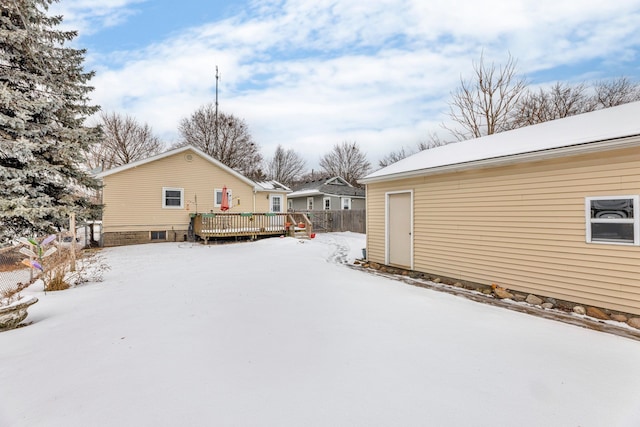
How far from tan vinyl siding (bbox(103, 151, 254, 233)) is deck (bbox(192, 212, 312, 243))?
1090 millimetres

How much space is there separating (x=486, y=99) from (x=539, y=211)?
13.5 metres

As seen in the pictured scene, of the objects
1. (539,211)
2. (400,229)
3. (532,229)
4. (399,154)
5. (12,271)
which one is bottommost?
(12,271)

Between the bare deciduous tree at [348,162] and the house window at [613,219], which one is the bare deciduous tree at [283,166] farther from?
the house window at [613,219]

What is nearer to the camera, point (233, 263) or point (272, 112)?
point (233, 263)

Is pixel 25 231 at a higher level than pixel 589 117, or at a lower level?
lower

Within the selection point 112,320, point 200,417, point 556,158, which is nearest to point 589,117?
point 556,158

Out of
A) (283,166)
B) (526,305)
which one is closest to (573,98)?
(526,305)

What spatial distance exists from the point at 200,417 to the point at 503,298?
5.76 metres

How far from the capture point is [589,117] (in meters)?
6.18

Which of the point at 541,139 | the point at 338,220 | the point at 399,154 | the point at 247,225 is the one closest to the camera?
the point at 541,139

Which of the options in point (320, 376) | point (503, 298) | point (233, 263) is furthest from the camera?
point (233, 263)

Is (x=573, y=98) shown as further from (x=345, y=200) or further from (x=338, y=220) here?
(x=345, y=200)

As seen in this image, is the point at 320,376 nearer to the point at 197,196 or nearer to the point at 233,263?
the point at 233,263

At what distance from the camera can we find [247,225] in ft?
45.8
